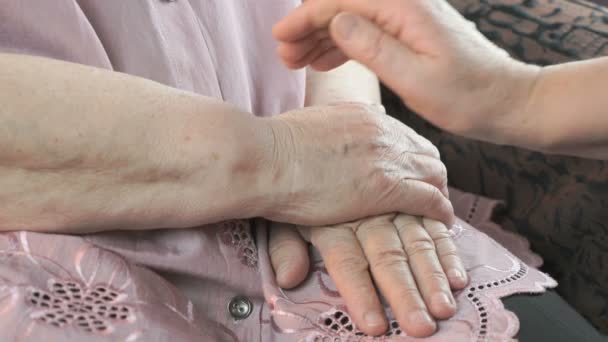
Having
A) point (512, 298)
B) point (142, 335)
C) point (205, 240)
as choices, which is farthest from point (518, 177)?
point (142, 335)

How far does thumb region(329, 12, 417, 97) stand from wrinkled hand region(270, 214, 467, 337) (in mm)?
230

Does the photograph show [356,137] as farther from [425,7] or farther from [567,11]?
[567,11]

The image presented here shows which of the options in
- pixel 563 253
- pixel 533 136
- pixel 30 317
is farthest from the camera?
pixel 563 253

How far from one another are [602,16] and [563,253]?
46 centimetres

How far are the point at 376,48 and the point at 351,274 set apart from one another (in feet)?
0.94

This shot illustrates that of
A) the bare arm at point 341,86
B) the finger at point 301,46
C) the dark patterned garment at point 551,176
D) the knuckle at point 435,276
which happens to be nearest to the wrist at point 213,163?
the finger at point 301,46

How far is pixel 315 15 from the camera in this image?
27.2 inches

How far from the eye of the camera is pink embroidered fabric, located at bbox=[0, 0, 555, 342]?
0.58 m

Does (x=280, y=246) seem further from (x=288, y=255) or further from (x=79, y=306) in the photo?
(x=79, y=306)

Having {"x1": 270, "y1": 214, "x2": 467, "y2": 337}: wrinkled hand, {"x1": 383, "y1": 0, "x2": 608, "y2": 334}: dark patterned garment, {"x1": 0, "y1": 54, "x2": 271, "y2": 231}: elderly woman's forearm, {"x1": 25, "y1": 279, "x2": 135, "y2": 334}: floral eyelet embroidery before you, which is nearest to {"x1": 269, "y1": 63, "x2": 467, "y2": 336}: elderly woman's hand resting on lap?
{"x1": 270, "y1": 214, "x2": 467, "y2": 337}: wrinkled hand

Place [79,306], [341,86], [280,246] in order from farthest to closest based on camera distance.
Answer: [341,86] → [280,246] → [79,306]

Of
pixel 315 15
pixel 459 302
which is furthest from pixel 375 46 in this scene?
pixel 459 302

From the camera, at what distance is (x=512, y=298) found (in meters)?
0.74

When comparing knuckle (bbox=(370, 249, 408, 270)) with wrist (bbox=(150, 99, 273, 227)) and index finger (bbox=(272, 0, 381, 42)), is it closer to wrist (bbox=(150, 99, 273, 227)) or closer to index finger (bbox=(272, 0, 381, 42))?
wrist (bbox=(150, 99, 273, 227))
